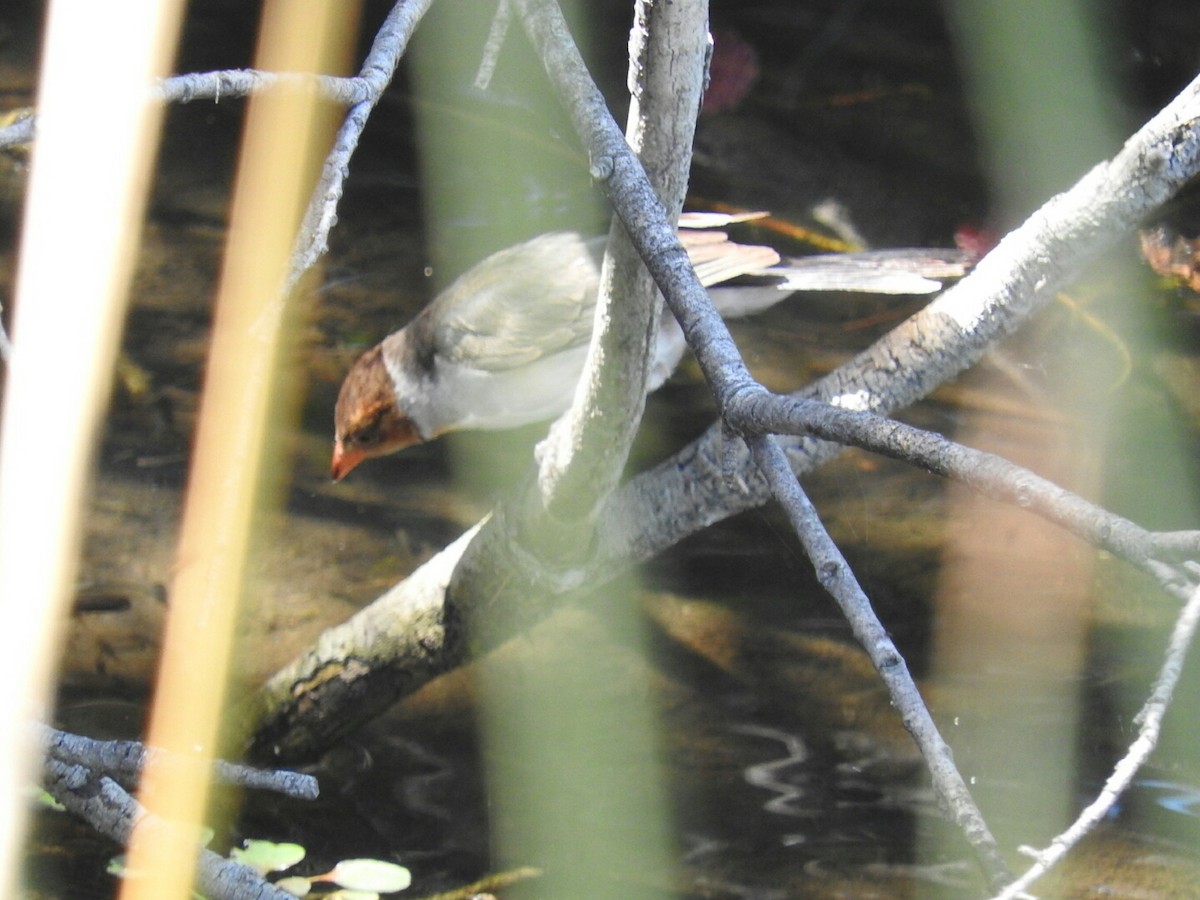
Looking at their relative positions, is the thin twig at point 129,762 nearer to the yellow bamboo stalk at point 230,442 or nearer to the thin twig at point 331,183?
the yellow bamboo stalk at point 230,442

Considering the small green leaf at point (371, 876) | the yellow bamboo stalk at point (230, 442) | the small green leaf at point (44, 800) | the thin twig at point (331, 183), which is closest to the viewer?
the thin twig at point (331, 183)

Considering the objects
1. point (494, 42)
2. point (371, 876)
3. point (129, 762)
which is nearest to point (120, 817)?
point (129, 762)

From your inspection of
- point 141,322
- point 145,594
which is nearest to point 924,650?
point 145,594

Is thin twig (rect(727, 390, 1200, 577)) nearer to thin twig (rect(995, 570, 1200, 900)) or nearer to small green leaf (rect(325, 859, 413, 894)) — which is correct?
thin twig (rect(995, 570, 1200, 900))

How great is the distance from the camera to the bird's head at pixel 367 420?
13.5 ft

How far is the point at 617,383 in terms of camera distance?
7.80ft

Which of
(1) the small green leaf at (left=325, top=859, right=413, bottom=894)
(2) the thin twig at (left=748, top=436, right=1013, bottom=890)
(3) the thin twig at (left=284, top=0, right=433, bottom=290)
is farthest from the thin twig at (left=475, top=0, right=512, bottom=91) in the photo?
(1) the small green leaf at (left=325, top=859, right=413, bottom=894)

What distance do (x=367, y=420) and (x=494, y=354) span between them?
47cm

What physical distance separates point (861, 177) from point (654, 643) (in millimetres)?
3988

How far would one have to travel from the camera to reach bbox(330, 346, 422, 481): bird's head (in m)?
4.11

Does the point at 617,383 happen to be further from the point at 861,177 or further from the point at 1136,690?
the point at 861,177

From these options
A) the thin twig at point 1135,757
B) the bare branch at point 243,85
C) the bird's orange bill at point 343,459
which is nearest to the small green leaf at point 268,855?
the bird's orange bill at point 343,459

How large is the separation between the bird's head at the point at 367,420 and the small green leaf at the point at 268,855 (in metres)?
1.53

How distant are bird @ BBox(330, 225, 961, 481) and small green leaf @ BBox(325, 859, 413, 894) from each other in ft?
5.40
